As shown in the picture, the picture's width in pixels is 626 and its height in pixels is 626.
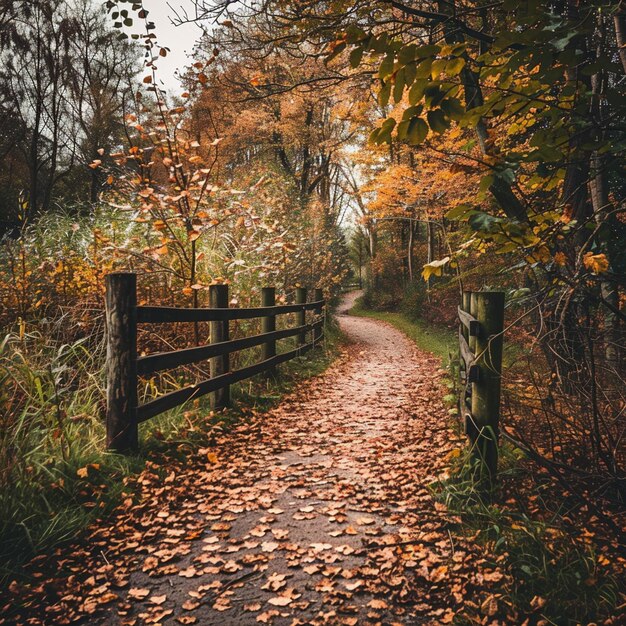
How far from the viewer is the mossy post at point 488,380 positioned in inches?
134

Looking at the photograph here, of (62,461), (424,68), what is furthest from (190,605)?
(424,68)

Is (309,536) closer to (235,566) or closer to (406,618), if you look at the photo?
(235,566)

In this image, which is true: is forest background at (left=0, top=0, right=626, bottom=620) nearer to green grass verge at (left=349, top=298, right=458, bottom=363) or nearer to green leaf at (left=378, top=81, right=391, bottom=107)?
green leaf at (left=378, top=81, right=391, bottom=107)

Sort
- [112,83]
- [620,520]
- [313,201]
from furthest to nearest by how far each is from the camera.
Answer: [112,83] < [313,201] < [620,520]

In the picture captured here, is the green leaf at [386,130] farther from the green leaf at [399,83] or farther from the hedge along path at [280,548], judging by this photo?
the hedge along path at [280,548]

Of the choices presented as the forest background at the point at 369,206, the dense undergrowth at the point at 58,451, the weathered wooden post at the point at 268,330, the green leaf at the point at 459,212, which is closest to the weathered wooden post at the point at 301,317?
the forest background at the point at 369,206

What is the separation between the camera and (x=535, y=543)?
271 cm

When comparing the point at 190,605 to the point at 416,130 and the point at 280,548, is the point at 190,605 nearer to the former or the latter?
the point at 280,548

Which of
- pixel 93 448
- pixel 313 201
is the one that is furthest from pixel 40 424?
pixel 313 201

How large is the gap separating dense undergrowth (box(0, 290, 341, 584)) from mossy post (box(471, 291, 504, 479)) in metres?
2.80

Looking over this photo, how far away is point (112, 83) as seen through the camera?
20297 mm

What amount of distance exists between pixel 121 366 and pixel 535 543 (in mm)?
3412

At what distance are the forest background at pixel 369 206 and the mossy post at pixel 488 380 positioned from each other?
235 millimetres

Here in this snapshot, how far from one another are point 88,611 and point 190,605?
21.1 inches
